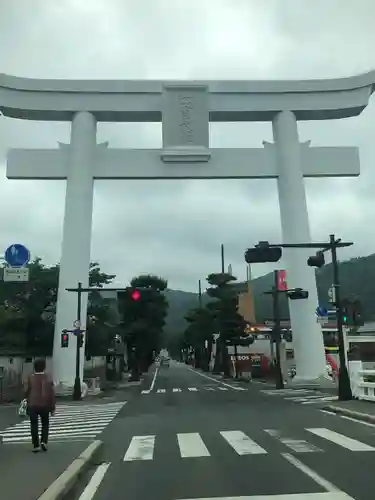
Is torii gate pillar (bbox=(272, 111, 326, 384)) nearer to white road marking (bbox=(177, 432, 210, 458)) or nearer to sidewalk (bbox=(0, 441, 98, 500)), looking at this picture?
white road marking (bbox=(177, 432, 210, 458))

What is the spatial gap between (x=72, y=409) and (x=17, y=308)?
22460 millimetres

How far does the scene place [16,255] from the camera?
1683 centimetres

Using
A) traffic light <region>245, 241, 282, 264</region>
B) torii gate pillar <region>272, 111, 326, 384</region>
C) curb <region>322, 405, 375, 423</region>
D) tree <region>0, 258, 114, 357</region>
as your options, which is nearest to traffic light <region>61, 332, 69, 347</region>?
tree <region>0, 258, 114, 357</region>

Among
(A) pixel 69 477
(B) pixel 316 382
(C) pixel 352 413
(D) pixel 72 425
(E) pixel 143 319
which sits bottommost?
(A) pixel 69 477

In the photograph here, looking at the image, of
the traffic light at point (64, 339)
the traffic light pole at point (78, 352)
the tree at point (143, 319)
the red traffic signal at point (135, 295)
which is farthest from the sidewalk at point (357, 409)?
the tree at point (143, 319)

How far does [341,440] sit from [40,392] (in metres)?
5.93

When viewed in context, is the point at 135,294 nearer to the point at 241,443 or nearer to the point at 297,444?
the point at 241,443

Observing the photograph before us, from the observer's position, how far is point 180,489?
318 inches

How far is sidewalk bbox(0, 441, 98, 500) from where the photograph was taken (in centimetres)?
792

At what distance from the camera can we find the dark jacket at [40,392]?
11.7 m

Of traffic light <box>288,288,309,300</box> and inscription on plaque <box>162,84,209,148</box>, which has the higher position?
inscription on plaque <box>162,84,209,148</box>

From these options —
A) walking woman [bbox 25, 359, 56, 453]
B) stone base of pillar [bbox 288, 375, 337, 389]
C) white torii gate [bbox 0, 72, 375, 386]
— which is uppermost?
white torii gate [bbox 0, 72, 375, 386]

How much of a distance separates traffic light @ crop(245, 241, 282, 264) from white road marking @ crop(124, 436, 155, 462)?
8286 millimetres

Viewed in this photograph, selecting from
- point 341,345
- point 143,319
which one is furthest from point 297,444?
point 143,319
